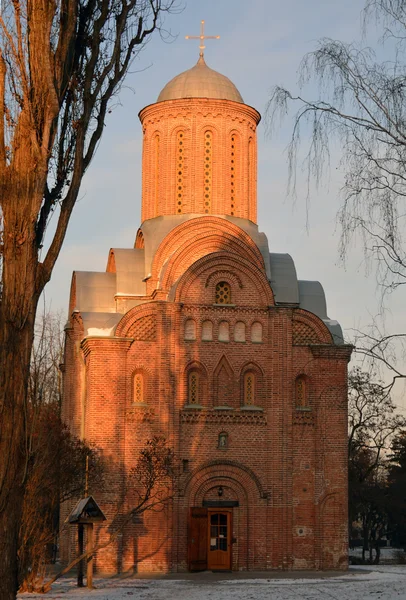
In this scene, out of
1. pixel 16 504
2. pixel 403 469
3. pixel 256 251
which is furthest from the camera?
pixel 403 469

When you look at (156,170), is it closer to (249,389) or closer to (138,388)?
(138,388)

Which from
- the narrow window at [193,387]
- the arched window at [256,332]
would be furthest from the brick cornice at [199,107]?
the narrow window at [193,387]

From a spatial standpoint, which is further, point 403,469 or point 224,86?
point 403,469

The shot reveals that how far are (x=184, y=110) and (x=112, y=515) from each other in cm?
1173

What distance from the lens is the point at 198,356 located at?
29781 mm

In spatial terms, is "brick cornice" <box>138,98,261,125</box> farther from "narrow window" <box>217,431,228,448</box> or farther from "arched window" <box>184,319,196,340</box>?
"narrow window" <box>217,431,228,448</box>

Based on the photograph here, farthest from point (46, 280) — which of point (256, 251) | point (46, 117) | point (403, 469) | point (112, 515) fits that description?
point (403, 469)

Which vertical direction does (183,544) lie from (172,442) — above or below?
below

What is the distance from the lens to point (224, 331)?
30094mm

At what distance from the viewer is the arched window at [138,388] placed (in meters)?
29.5

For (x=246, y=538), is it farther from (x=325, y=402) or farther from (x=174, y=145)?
(x=174, y=145)

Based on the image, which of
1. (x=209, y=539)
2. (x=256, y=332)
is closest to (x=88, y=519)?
(x=209, y=539)

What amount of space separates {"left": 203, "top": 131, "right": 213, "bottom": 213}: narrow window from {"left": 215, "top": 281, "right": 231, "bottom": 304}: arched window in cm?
249

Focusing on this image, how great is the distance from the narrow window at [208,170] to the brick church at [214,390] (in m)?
0.03
